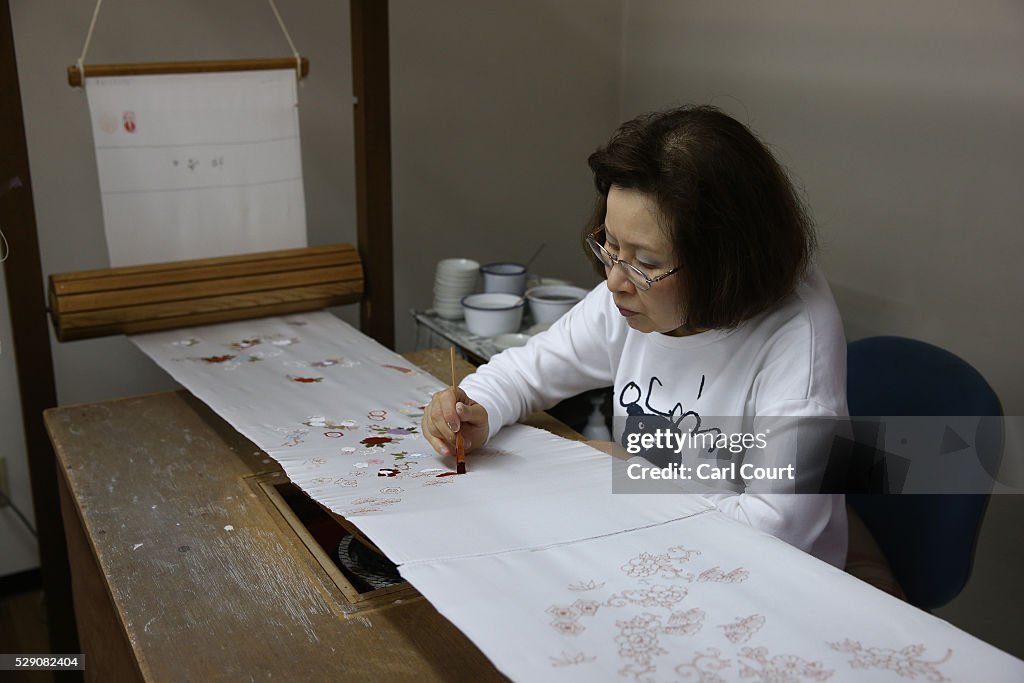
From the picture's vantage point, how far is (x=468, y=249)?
2.95 meters

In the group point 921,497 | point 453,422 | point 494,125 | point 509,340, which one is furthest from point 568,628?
point 494,125

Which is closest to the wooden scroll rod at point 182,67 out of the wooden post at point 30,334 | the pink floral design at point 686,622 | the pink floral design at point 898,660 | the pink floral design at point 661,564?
the wooden post at point 30,334

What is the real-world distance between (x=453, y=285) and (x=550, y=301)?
0.81 feet

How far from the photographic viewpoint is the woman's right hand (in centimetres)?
143

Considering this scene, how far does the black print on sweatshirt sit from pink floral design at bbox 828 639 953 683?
0.57 m

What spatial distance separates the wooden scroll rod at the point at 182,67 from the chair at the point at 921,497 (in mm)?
1259

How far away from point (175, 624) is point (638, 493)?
595 mm

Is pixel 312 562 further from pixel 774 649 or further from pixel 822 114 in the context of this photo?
pixel 822 114

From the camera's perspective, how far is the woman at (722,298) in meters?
1.33

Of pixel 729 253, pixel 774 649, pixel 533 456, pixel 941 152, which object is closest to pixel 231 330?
pixel 533 456

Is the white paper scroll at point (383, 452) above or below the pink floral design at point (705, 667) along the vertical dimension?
below

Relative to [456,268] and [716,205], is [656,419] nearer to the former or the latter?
[716,205]

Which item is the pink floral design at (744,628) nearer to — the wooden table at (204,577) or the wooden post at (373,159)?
the wooden table at (204,577)

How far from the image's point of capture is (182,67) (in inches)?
74.7
